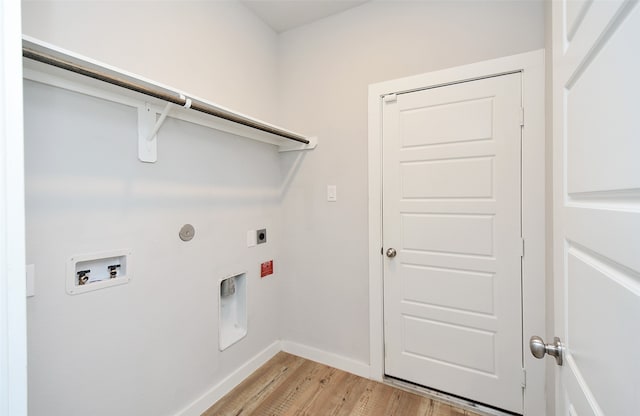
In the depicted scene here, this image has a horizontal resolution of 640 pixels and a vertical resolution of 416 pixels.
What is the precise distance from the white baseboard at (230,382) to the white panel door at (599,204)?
1.78 meters

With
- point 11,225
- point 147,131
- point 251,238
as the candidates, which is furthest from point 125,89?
point 251,238

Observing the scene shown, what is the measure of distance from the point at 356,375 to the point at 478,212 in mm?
1464

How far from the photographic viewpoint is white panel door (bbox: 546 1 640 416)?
41 cm

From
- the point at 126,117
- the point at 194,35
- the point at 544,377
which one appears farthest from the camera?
the point at 194,35

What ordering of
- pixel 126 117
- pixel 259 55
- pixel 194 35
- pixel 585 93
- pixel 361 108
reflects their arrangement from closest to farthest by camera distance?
pixel 585 93, pixel 126 117, pixel 194 35, pixel 361 108, pixel 259 55

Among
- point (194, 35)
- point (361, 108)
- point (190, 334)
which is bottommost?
point (190, 334)

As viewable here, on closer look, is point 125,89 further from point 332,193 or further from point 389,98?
point 389,98

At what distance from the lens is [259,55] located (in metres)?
2.17

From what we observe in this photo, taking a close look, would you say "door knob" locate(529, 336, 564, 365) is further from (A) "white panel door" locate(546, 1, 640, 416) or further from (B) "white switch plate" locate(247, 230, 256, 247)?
(B) "white switch plate" locate(247, 230, 256, 247)

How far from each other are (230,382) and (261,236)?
3.35 ft

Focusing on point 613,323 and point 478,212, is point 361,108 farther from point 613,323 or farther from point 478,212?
point 613,323

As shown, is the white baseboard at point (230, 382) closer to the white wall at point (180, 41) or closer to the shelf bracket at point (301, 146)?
the shelf bracket at point (301, 146)

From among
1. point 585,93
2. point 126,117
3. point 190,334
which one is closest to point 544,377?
point 585,93

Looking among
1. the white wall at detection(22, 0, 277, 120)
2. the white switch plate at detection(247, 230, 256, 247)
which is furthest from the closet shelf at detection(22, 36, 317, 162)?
the white switch plate at detection(247, 230, 256, 247)
